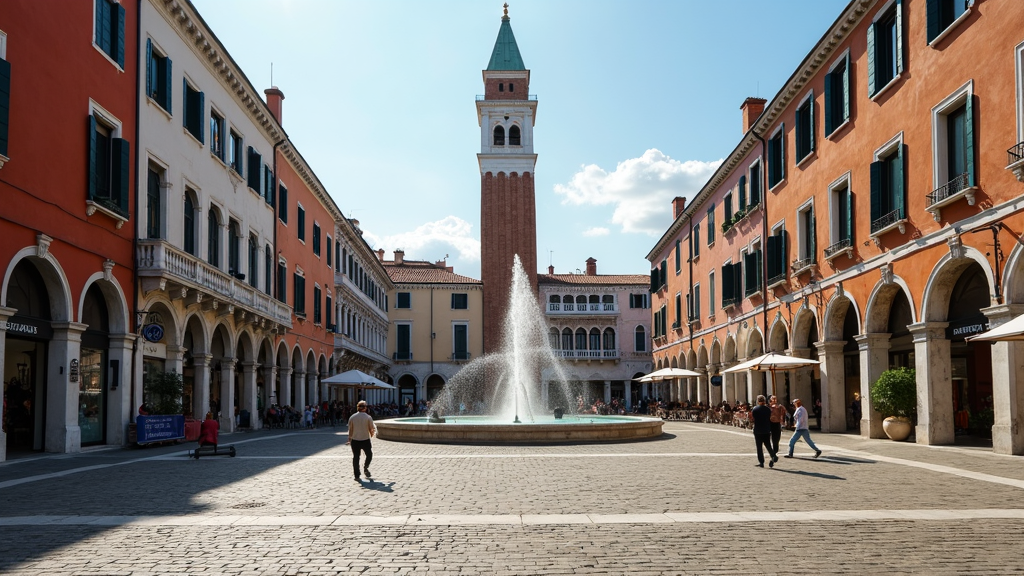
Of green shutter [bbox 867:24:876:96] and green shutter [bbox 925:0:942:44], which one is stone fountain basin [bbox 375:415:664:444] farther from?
green shutter [bbox 925:0:942:44]

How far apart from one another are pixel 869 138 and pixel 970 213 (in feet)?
18.4

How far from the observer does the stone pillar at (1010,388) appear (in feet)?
55.4

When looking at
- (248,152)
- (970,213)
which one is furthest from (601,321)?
(970,213)

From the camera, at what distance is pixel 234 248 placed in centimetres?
3094

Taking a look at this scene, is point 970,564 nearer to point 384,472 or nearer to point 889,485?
point 889,485

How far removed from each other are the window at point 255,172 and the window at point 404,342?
130 feet

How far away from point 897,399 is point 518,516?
47.6 feet

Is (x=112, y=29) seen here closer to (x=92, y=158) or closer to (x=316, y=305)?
(x=92, y=158)

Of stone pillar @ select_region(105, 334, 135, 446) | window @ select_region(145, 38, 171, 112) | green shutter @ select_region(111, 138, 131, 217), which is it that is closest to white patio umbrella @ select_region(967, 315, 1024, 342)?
stone pillar @ select_region(105, 334, 135, 446)

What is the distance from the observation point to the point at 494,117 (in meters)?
72.9

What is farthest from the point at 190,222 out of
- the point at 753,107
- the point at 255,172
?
the point at 753,107

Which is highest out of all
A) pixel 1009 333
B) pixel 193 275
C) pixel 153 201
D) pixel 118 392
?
pixel 153 201

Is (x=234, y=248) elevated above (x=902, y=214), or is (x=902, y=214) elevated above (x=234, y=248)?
(x=234, y=248)

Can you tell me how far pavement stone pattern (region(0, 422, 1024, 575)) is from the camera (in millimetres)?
7652
